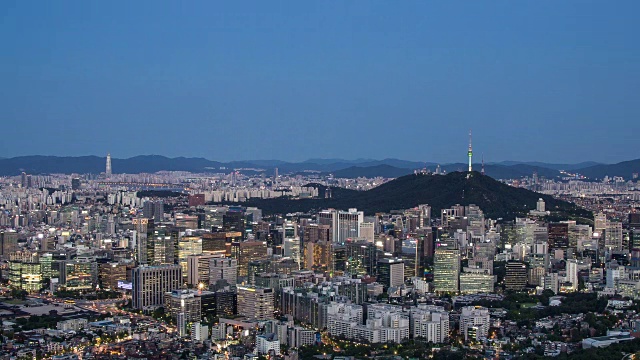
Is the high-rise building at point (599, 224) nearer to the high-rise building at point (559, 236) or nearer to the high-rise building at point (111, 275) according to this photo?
the high-rise building at point (559, 236)

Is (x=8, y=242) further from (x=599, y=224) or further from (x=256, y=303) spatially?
(x=599, y=224)

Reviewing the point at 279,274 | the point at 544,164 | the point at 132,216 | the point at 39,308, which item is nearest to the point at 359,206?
the point at 132,216

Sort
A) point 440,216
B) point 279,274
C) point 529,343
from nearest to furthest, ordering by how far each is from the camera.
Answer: point 529,343 < point 279,274 < point 440,216

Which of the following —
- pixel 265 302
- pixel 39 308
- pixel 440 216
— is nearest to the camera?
pixel 265 302

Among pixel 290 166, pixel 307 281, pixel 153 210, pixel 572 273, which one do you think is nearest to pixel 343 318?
pixel 307 281

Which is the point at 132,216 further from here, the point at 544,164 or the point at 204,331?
the point at 544,164
